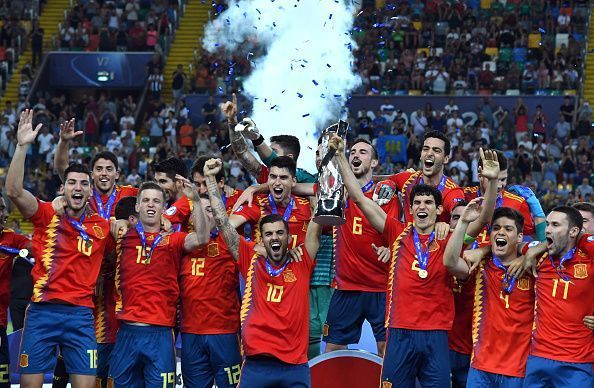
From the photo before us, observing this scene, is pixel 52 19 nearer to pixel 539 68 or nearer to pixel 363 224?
pixel 539 68

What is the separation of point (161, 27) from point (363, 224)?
65.0 ft

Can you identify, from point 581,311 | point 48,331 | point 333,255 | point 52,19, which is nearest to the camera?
point 581,311

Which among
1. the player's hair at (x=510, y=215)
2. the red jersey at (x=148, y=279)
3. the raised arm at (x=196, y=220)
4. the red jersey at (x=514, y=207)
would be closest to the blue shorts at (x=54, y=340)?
the red jersey at (x=148, y=279)

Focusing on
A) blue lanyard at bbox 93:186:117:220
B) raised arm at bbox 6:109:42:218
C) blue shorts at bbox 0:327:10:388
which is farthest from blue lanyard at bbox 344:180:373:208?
blue shorts at bbox 0:327:10:388

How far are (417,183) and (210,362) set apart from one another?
90.4 inches

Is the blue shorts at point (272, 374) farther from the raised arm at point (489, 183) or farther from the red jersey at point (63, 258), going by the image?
the raised arm at point (489, 183)

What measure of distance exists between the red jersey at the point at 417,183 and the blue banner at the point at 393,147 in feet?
42.1

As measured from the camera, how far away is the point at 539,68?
81.3ft

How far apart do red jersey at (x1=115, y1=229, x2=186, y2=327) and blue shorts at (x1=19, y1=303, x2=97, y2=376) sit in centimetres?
37

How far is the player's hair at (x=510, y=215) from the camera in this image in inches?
331

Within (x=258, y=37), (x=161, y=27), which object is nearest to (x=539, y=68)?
(x=258, y=37)

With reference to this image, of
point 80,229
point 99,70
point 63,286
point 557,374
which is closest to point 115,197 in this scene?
point 80,229

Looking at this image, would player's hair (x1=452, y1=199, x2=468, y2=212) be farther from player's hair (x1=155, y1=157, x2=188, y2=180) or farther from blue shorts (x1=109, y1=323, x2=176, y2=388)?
blue shorts (x1=109, y1=323, x2=176, y2=388)

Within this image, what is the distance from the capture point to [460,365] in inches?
360
